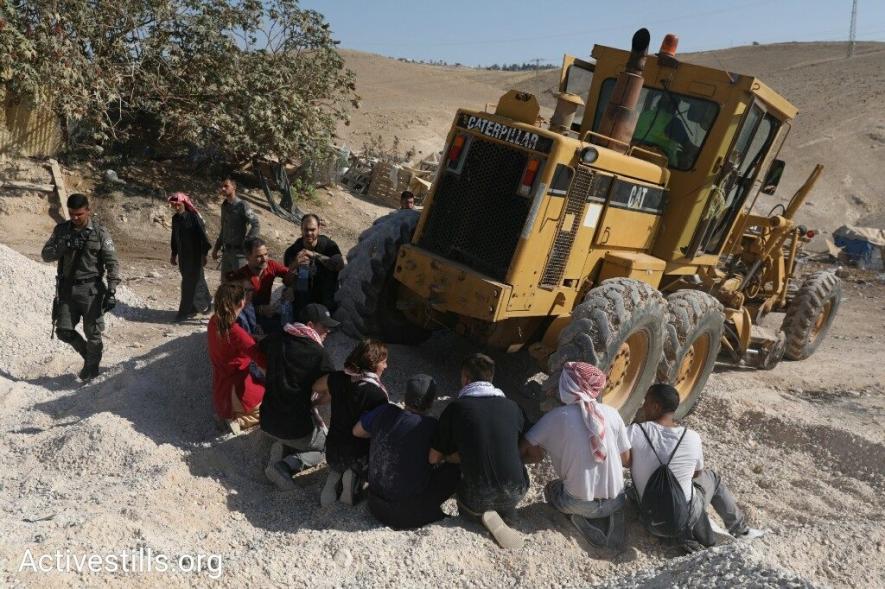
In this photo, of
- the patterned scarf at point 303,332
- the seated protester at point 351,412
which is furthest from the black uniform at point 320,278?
the seated protester at point 351,412

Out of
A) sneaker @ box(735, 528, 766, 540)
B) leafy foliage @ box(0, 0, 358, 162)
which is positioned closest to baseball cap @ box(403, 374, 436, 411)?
sneaker @ box(735, 528, 766, 540)

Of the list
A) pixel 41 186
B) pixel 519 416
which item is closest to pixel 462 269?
pixel 519 416

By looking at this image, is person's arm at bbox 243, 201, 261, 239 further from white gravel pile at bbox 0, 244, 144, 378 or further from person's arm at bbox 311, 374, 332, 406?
person's arm at bbox 311, 374, 332, 406

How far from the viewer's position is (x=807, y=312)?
10.1m

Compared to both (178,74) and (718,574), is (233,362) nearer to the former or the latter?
(718,574)

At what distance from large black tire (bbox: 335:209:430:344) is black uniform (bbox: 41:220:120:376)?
1955 mm

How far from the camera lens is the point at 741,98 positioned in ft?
23.8

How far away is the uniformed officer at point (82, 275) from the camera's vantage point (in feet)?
22.3

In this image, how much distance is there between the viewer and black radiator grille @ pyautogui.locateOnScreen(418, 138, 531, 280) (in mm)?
6246

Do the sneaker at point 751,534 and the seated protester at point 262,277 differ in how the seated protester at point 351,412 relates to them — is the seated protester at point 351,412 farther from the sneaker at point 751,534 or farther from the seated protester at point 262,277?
the sneaker at point 751,534

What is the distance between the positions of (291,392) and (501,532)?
67.1 inches

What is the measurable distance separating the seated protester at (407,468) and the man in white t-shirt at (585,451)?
0.62 m

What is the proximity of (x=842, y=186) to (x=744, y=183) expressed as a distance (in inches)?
935

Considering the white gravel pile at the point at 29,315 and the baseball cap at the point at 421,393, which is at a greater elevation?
the baseball cap at the point at 421,393
